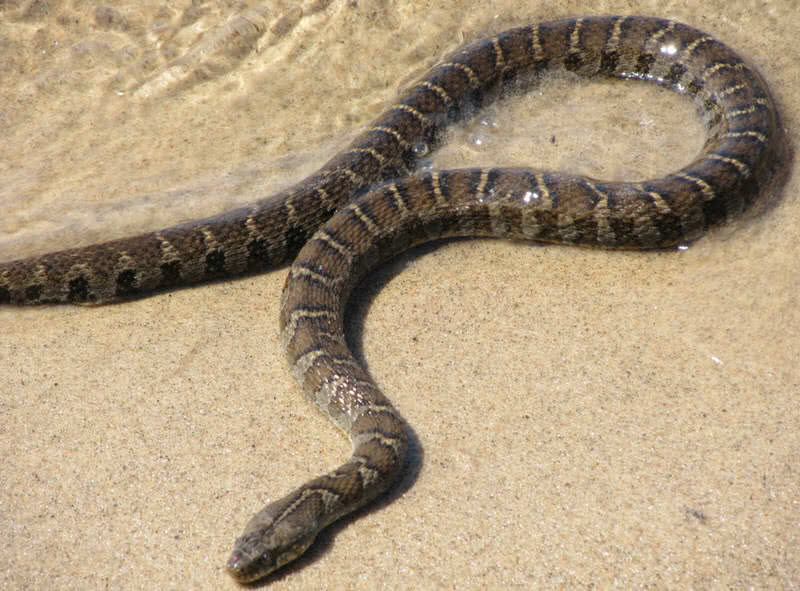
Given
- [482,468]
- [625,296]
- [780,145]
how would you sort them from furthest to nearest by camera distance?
1. [780,145]
2. [625,296]
3. [482,468]

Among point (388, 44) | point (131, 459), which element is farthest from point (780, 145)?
point (131, 459)

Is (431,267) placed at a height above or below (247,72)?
below

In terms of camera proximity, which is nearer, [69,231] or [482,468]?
[482,468]

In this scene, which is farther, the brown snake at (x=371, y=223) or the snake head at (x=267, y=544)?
the brown snake at (x=371, y=223)

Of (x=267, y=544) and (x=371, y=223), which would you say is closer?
(x=267, y=544)

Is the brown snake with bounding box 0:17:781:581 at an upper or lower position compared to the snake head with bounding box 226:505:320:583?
upper

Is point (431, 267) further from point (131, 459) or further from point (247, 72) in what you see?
point (247, 72)

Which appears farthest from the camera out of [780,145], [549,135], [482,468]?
[549,135]

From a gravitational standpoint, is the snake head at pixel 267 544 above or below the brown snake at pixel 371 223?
below

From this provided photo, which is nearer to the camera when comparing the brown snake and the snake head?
the snake head

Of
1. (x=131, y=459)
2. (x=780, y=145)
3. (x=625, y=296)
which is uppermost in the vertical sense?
(x=780, y=145)

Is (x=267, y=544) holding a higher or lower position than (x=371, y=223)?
lower
